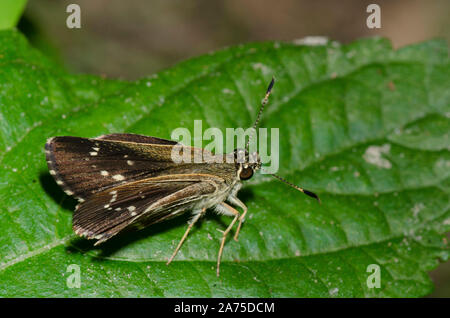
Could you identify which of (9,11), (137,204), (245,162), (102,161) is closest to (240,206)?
(245,162)

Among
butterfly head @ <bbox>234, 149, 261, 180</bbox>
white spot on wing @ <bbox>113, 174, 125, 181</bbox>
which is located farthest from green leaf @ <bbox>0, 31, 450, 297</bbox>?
white spot on wing @ <bbox>113, 174, 125, 181</bbox>

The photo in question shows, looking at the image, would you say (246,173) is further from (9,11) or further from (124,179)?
(9,11)

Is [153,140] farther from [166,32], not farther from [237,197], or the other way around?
[166,32]

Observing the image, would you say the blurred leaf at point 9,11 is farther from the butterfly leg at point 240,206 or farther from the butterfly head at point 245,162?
the butterfly leg at point 240,206

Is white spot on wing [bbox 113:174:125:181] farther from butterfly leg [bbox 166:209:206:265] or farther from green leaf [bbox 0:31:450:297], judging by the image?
butterfly leg [bbox 166:209:206:265]

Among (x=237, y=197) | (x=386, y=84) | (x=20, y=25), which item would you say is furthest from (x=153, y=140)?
(x=20, y=25)

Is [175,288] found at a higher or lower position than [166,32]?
lower

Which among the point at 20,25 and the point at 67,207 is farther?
the point at 20,25
